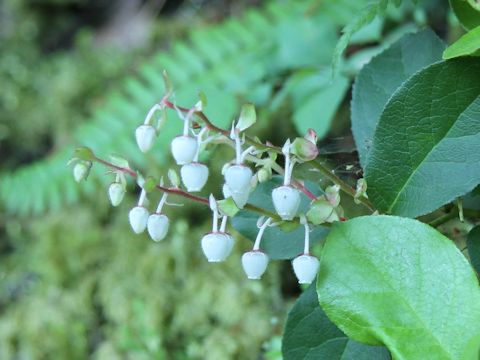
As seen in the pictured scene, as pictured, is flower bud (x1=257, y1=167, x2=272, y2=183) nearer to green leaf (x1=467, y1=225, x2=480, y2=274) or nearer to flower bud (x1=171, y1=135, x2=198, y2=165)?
flower bud (x1=171, y1=135, x2=198, y2=165)

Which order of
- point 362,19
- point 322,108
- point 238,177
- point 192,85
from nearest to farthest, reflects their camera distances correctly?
1. point 238,177
2. point 362,19
3. point 322,108
4. point 192,85

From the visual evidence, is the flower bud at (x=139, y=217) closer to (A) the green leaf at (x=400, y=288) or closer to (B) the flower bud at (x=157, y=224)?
(B) the flower bud at (x=157, y=224)

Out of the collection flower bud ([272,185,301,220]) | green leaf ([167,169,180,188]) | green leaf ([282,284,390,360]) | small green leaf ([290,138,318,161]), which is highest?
small green leaf ([290,138,318,161])

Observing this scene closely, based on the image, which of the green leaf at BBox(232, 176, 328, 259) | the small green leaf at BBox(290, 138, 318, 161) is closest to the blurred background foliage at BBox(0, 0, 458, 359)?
the green leaf at BBox(232, 176, 328, 259)

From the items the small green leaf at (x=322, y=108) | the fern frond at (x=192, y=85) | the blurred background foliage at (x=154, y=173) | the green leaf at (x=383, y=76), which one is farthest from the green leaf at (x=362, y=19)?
the fern frond at (x=192, y=85)

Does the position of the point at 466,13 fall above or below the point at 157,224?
above

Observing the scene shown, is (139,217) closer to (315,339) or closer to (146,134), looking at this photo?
(146,134)

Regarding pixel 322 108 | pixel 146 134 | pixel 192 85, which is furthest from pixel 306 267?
pixel 192 85
